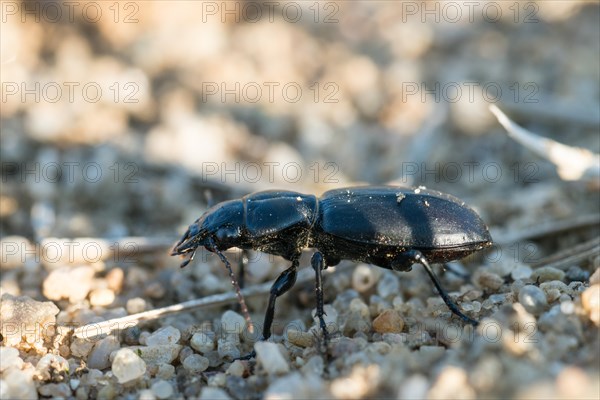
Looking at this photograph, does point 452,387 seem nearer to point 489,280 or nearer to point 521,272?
point 489,280

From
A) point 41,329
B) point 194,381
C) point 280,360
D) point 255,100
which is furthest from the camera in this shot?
point 255,100

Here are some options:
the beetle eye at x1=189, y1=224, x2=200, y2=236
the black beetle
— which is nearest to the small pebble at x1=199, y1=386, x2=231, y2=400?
the black beetle

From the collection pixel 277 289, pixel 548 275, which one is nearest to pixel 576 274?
pixel 548 275

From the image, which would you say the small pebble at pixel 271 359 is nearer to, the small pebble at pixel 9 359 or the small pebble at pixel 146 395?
the small pebble at pixel 146 395

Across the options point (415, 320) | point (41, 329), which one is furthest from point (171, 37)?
point (415, 320)

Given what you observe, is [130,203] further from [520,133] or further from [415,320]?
[520,133]

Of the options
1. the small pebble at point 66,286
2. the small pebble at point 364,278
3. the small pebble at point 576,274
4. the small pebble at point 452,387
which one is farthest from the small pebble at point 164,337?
the small pebble at point 576,274
